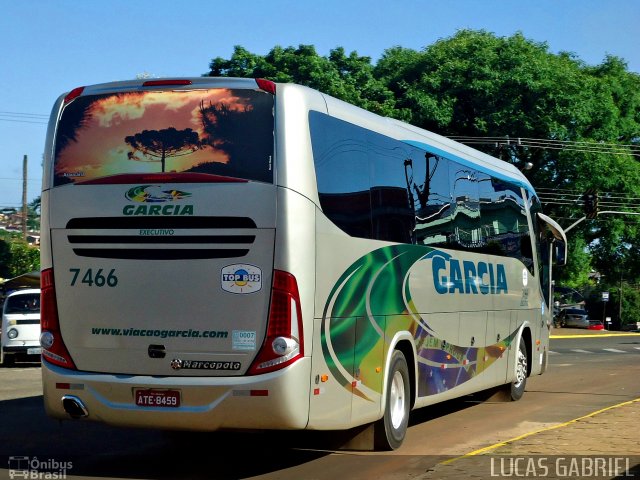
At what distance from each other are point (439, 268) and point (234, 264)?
4214mm

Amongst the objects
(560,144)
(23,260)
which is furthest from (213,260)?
(23,260)

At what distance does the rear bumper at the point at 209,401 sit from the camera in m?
8.98

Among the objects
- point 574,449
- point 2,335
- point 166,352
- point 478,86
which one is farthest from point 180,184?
point 478,86

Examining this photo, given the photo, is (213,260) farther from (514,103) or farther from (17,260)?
(17,260)

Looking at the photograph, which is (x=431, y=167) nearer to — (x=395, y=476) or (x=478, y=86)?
(x=395, y=476)

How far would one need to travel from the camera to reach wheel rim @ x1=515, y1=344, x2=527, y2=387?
16.9 m

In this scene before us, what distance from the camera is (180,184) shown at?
30.8 feet

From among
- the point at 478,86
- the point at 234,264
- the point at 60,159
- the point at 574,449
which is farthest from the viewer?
the point at 478,86

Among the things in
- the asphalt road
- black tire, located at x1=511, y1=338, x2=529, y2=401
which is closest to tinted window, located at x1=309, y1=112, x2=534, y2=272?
black tire, located at x1=511, y1=338, x2=529, y2=401

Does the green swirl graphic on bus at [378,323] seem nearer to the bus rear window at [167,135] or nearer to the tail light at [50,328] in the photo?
the bus rear window at [167,135]

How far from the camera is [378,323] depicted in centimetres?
1067

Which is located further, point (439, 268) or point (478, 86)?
point (478, 86)

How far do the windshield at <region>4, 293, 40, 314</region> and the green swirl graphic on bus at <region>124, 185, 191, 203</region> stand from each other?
1586cm

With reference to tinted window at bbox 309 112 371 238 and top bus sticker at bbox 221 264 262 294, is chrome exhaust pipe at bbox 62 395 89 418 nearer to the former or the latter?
top bus sticker at bbox 221 264 262 294
